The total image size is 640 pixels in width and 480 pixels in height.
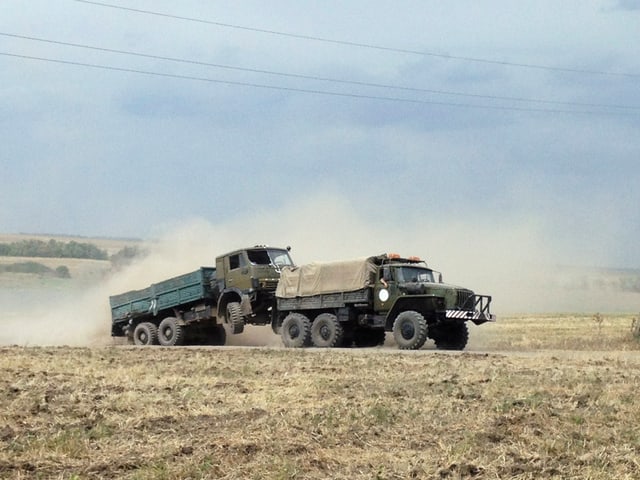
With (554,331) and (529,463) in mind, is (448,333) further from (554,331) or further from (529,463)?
(529,463)

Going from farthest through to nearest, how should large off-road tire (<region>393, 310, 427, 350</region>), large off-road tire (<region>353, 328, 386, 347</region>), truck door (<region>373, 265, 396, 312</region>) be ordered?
large off-road tire (<region>353, 328, 386, 347</region>), truck door (<region>373, 265, 396, 312</region>), large off-road tire (<region>393, 310, 427, 350</region>)

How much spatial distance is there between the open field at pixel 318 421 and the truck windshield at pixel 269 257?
9810 mm

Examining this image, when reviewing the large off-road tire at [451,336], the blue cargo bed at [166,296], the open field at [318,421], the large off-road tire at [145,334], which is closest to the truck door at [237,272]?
the blue cargo bed at [166,296]

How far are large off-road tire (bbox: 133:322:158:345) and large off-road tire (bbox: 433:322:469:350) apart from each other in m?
9.27

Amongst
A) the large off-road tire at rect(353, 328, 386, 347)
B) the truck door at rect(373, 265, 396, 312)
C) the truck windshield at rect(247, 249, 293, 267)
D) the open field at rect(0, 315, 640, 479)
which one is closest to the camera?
the open field at rect(0, 315, 640, 479)

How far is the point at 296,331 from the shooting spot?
2517 cm

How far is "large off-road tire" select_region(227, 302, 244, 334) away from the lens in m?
25.2

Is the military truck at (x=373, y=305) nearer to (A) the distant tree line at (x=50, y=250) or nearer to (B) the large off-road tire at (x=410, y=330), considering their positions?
(B) the large off-road tire at (x=410, y=330)

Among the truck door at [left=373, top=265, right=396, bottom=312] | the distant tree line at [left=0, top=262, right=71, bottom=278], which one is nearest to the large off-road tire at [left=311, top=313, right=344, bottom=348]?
the truck door at [left=373, top=265, right=396, bottom=312]

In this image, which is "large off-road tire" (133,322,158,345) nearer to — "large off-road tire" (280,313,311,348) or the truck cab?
the truck cab

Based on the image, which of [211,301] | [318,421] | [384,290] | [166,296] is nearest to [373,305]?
[384,290]

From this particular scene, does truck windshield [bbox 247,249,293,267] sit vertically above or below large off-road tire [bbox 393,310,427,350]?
above

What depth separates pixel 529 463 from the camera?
7254 mm

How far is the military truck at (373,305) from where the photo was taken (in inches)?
902
